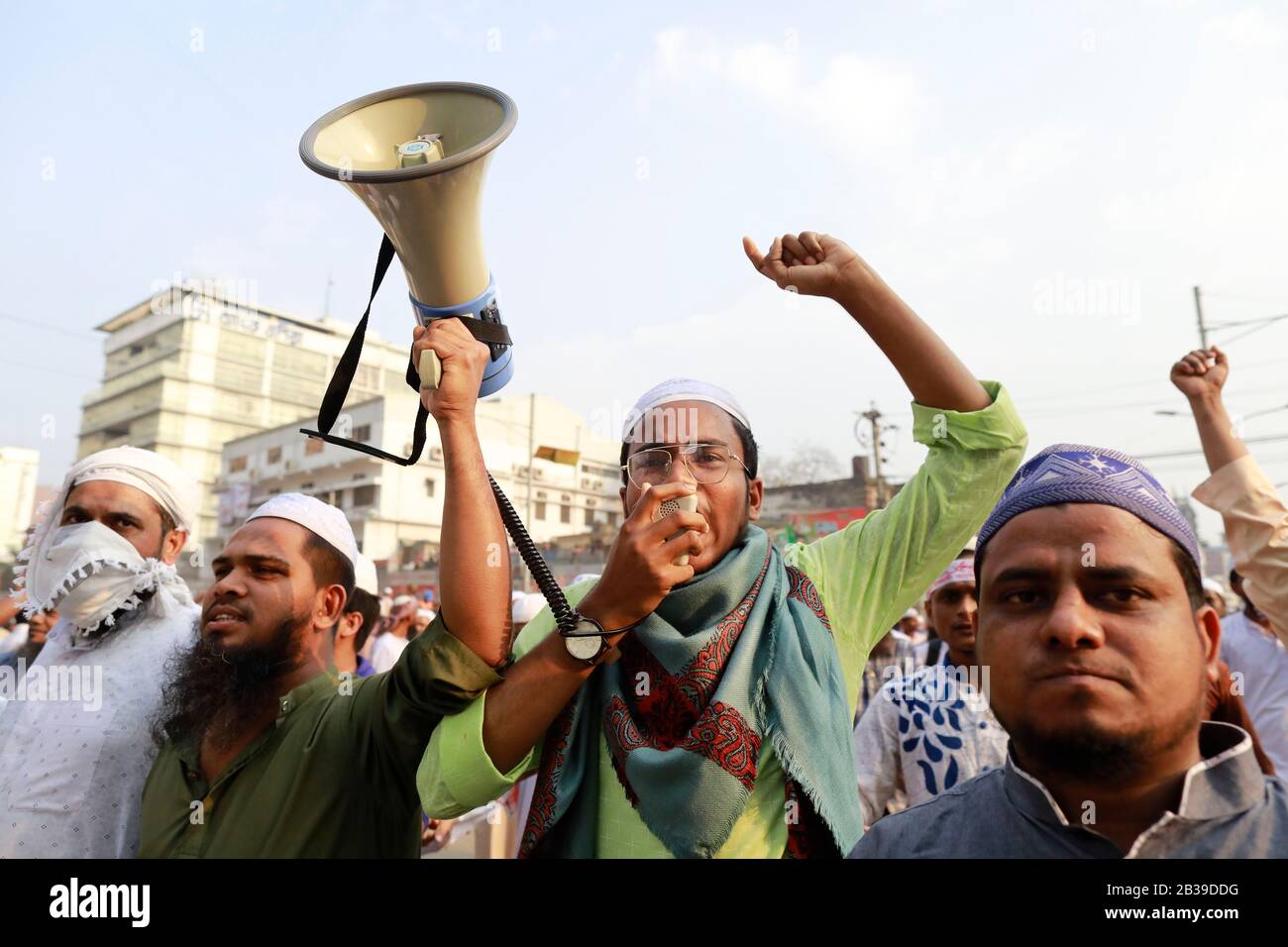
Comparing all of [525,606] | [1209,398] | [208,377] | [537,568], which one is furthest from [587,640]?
[208,377]

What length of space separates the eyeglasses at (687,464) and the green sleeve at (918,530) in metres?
0.33

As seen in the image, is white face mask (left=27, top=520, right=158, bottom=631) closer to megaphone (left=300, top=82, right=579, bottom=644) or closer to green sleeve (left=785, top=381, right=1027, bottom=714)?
megaphone (left=300, top=82, right=579, bottom=644)

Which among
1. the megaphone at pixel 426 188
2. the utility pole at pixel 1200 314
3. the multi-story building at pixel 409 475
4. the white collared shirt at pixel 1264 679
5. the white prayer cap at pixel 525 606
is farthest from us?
the multi-story building at pixel 409 475

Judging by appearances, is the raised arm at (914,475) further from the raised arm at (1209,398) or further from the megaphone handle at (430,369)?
the raised arm at (1209,398)

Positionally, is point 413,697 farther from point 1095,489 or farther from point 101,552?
point 101,552

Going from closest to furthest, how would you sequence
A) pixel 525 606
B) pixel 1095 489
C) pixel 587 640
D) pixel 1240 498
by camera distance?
1. pixel 1095 489
2. pixel 587 640
3. pixel 1240 498
4. pixel 525 606

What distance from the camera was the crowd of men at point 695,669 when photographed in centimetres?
126

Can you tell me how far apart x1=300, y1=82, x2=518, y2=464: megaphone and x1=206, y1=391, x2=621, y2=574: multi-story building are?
35.7 m

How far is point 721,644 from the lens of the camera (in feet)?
5.64

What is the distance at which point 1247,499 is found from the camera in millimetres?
2418

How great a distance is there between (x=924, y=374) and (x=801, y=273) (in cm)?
34

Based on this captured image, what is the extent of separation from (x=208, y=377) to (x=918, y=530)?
6981cm

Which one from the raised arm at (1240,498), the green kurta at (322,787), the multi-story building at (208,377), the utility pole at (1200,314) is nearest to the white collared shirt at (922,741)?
the raised arm at (1240,498)
